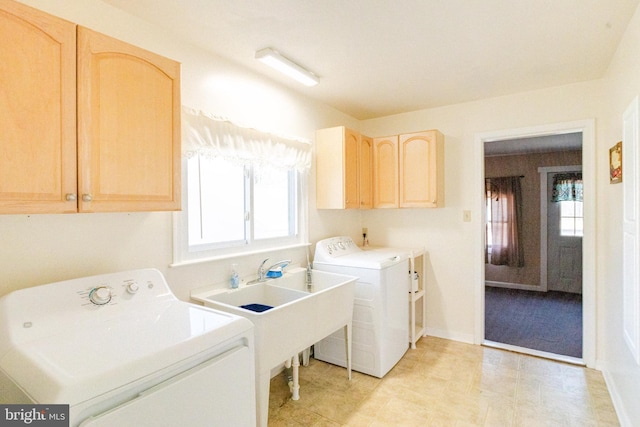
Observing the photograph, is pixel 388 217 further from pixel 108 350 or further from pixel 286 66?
pixel 108 350

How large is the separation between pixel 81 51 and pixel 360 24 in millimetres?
1381

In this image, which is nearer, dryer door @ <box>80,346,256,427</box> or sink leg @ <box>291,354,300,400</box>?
dryer door @ <box>80,346,256,427</box>

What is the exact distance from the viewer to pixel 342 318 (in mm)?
2445

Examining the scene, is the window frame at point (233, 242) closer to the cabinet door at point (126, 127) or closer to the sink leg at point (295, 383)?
the cabinet door at point (126, 127)

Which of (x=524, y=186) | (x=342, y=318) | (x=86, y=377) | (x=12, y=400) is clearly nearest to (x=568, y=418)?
(x=342, y=318)

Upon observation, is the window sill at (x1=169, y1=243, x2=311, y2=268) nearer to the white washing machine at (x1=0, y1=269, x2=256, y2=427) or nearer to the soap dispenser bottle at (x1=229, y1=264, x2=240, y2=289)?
the soap dispenser bottle at (x1=229, y1=264, x2=240, y2=289)

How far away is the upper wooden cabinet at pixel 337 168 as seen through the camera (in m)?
3.02

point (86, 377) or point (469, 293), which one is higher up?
point (86, 377)

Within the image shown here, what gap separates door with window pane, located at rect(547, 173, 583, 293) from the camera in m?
5.30

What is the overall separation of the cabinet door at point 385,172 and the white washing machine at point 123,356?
7.68 ft

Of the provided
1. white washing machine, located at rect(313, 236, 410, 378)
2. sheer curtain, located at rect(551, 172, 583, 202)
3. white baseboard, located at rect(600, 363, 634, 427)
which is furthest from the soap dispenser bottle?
sheer curtain, located at rect(551, 172, 583, 202)

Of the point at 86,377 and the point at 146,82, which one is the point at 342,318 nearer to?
the point at 86,377

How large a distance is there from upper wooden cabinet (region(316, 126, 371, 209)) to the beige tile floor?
4.79ft

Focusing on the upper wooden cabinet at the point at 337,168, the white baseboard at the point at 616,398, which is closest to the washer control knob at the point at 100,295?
the upper wooden cabinet at the point at 337,168
